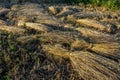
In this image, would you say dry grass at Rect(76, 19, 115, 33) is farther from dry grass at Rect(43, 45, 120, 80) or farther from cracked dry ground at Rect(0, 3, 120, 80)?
dry grass at Rect(43, 45, 120, 80)

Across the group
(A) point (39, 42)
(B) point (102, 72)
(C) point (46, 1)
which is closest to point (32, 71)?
(A) point (39, 42)

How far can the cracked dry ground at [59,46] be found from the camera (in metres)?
6.03

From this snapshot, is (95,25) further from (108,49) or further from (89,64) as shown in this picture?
(89,64)

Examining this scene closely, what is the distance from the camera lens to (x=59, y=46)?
6395mm

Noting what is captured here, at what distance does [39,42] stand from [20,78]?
89cm

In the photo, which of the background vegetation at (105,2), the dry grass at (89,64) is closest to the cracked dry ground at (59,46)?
the dry grass at (89,64)

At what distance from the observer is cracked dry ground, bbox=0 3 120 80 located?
19.8 ft

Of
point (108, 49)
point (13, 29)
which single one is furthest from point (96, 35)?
point (13, 29)

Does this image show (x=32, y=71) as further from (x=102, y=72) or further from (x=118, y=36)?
(x=118, y=36)

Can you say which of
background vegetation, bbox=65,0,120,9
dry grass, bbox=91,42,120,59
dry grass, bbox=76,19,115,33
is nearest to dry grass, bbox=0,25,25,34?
dry grass, bbox=76,19,115,33

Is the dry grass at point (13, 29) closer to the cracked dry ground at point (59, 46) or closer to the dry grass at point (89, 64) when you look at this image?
the cracked dry ground at point (59, 46)

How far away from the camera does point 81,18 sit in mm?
7535

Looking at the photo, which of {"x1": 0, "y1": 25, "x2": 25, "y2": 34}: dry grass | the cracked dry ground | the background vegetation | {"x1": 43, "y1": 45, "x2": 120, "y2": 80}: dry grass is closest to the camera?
{"x1": 43, "y1": 45, "x2": 120, "y2": 80}: dry grass

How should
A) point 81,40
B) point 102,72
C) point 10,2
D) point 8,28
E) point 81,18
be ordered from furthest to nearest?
point 10,2 → point 81,18 → point 8,28 → point 81,40 → point 102,72
